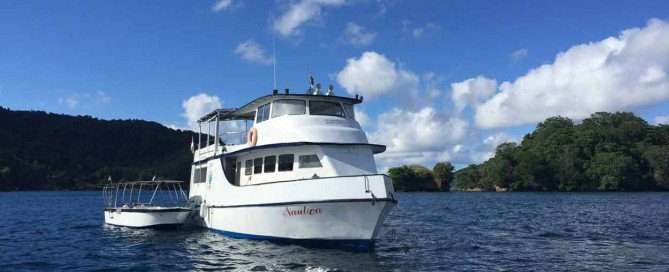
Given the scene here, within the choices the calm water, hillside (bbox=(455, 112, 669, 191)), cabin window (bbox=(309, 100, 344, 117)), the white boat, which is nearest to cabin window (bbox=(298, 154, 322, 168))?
the white boat

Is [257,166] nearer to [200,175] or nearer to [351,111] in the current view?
[351,111]

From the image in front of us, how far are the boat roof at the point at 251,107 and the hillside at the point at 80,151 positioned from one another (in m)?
110

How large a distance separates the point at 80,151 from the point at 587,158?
147 m

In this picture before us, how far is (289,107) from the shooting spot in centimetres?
1975

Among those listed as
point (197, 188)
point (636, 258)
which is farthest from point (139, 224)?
point (636, 258)

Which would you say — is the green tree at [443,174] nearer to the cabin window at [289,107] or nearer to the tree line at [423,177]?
the tree line at [423,177]

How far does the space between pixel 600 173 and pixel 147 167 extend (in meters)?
125

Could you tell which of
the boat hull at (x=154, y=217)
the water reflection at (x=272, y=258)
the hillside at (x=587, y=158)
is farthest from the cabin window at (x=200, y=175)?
the hillside at (x=587, y=158)

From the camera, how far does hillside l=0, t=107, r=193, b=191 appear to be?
146 meters

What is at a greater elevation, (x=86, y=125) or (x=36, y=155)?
(x=86, y=125)

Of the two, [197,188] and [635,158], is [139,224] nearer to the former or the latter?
[197,188]

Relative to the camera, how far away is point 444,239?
22016 millimetres

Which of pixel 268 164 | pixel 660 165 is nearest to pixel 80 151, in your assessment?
pixel 660 165

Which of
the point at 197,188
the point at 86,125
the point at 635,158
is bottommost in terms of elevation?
the point at 197,188
